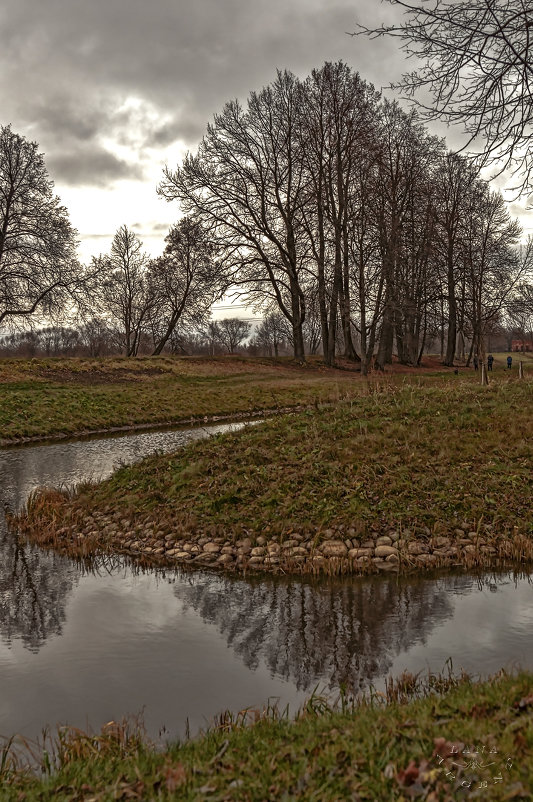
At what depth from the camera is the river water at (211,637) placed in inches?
A: 206

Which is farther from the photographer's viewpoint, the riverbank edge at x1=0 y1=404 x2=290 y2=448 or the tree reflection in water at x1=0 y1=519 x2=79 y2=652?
the riverbank edge at x1=0 y1=404 x2=290 y2=448

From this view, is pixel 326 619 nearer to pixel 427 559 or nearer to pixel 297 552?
pixel 297 552

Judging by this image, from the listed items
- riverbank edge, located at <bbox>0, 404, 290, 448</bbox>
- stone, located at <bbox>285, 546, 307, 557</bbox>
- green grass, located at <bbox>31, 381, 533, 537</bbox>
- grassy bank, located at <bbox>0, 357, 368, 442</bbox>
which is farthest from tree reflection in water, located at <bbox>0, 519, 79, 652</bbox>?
grassy bank, located at <bbox>0, 357, 368, 442</bbox>

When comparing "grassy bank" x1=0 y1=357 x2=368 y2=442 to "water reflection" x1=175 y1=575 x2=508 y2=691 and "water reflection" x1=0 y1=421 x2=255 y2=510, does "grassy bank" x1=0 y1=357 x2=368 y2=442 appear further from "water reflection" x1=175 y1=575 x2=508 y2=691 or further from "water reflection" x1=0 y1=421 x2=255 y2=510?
"water reflection" x1=175 y1=575 x2=508 y2=691

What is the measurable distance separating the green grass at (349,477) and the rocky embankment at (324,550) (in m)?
0.22

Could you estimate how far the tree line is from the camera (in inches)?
1177

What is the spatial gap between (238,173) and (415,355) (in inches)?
798

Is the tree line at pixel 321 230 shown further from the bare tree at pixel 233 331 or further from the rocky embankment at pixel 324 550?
the bare tree at pixel 233 331

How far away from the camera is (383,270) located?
1194 inches

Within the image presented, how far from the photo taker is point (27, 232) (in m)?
29.8

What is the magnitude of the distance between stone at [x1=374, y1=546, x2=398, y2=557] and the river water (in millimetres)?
637

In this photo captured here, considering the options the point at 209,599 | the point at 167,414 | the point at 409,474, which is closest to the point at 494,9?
the point at 409,474

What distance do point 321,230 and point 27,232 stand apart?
18478 mm

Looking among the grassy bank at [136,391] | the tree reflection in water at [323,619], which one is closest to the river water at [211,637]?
the tree reflection in water at [323,619]
